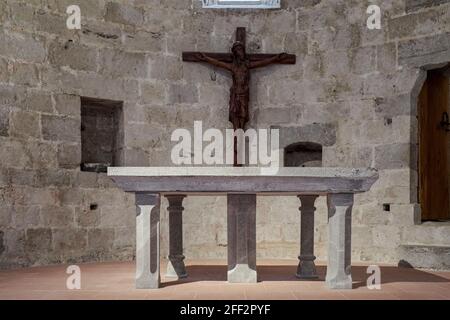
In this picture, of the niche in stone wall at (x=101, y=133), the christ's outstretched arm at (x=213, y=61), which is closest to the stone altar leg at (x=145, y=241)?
the niche in stone wall at (x=101, y=133)

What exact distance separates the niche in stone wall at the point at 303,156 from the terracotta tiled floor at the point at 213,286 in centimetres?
223

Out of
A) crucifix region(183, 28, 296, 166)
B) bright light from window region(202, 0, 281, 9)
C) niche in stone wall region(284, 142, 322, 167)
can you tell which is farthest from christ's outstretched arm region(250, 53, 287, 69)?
niche in stone wall region(284, 142, 322, 167)

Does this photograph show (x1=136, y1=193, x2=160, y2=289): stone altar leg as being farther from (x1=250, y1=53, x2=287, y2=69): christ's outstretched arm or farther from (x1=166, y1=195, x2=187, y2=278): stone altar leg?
(x1=250, y1=53, x2=287, y2=69): christ's outstretched arm

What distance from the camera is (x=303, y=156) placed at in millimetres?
8445

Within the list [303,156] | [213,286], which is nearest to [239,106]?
[303,156]

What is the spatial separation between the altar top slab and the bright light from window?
176 inches

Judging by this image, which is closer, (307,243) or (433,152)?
(307,243)

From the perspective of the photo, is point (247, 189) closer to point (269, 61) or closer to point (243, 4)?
point (269, 61)

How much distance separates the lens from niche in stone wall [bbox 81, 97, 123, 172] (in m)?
7.88

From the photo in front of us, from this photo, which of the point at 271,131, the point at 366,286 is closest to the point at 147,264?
the point at 366,286

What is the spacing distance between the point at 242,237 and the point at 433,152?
390 cm

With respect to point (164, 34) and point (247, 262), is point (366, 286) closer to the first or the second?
point (247, 262)

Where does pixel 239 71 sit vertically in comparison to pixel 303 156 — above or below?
above

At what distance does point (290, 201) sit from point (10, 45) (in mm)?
4689
